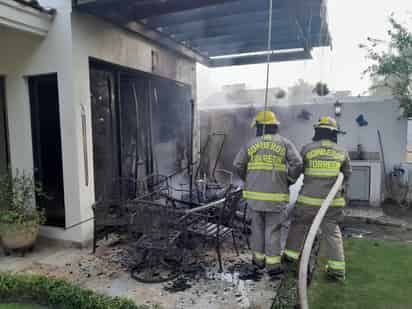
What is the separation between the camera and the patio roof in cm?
393

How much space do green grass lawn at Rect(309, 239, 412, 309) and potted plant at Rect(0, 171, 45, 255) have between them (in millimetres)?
3599

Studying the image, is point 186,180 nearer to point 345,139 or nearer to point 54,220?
point 54,220

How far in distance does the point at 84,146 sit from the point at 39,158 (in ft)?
2.71

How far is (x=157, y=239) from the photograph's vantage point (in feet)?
10.7

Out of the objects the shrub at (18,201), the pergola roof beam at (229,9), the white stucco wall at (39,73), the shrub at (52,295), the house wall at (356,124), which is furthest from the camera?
the house wall at (356,124)

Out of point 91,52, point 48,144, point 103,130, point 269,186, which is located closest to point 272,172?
point 269,186

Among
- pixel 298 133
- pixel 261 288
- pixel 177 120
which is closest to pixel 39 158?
pixel 177 120

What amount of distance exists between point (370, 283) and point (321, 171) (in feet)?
4.26

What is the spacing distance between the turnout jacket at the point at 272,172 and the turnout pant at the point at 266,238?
0.12m

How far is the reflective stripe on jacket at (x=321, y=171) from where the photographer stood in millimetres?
3242

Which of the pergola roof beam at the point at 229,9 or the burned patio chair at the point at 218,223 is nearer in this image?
the burned patio chair at the point at 218,223

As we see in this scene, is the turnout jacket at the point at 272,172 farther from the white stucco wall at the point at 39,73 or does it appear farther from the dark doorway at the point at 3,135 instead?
the dark doorway at the point at 3,135

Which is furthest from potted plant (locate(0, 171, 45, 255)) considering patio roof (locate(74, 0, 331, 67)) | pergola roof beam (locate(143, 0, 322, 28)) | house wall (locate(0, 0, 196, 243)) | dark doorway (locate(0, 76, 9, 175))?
pergola roof beam (locate(143, 0, 322, 28))

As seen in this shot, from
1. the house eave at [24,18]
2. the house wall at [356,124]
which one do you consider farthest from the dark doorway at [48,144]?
the house wall at [356,124]
